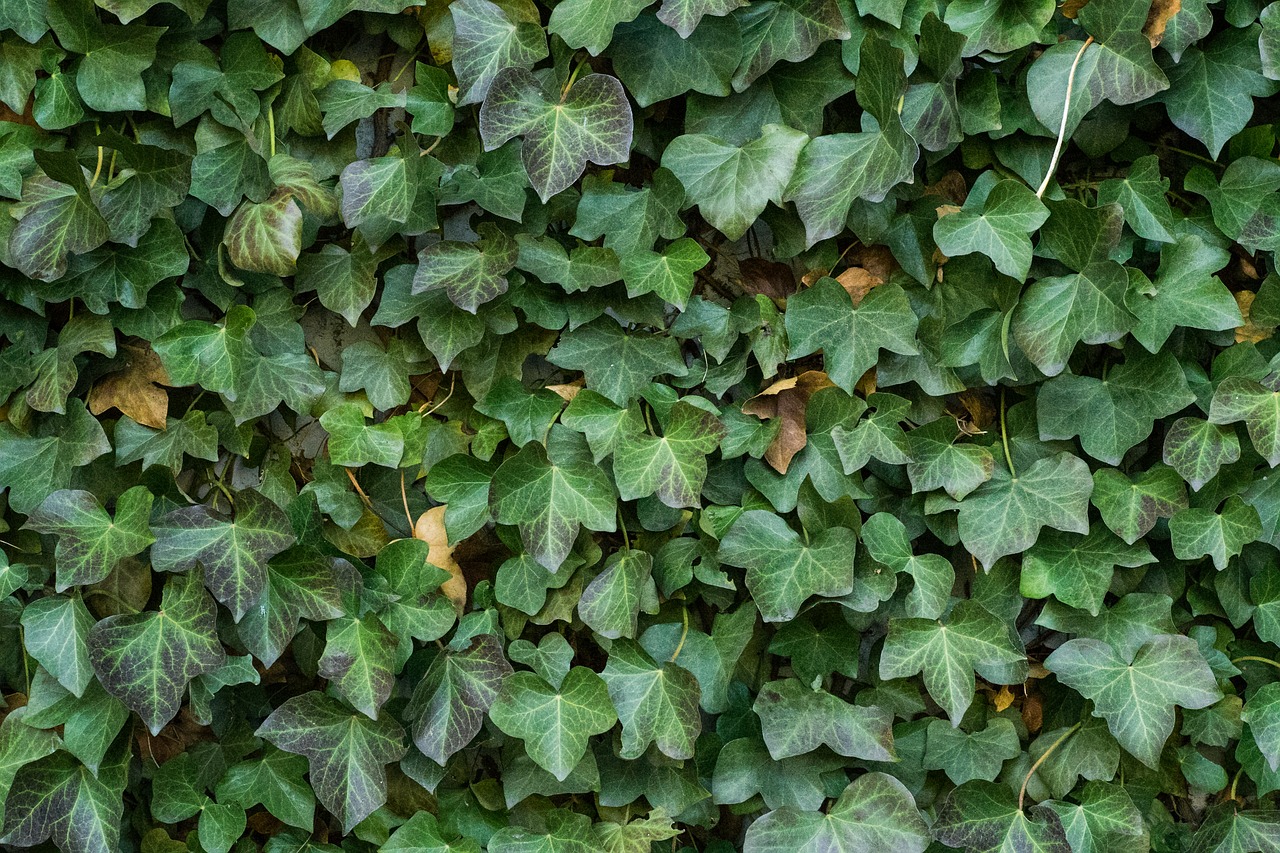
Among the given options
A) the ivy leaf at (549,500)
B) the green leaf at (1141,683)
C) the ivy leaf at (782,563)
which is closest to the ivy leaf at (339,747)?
the ivy leaf at (549,500)

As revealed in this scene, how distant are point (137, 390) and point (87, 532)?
235 mm

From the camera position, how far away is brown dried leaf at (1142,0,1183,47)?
1.44m

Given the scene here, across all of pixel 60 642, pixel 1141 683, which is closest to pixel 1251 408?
pixel 1141 683

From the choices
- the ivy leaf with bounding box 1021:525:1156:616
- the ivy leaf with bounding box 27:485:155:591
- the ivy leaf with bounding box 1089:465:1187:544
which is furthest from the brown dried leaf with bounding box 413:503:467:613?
the ivy leaf with bounding box 1089:465:1187:544

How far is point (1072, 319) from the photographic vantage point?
57.7 inches

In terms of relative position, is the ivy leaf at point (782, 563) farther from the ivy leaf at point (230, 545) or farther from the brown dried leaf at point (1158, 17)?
the brown dried leaf at point (1158, 17)

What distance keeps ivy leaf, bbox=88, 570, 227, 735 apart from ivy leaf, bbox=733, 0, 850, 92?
1.11 m

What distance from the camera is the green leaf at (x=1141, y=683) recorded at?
1513 millimetres

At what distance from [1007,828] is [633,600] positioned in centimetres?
72

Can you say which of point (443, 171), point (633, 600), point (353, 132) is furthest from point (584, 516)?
point (353, 132)

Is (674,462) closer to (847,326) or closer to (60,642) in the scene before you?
(847,326)

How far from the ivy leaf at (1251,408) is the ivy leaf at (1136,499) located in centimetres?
12

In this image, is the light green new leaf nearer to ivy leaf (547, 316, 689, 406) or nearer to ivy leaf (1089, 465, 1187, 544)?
ivy leaf (547, 316, 689, 406)

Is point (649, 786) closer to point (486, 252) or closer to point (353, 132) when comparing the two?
point (486, 252)
